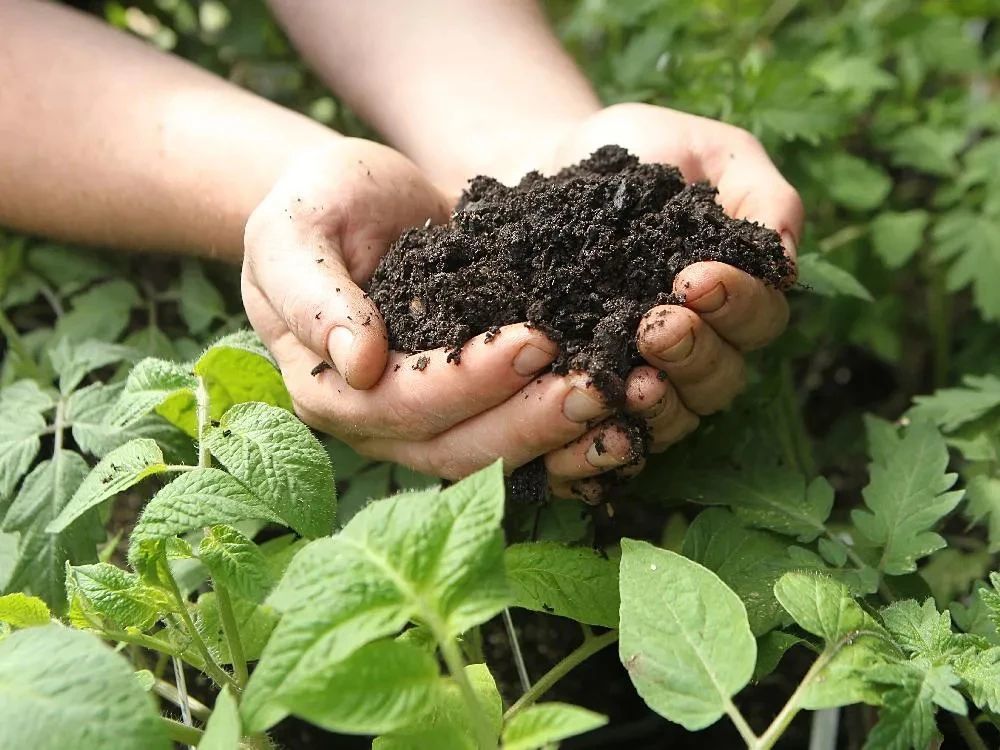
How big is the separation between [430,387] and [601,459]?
7.0 inches

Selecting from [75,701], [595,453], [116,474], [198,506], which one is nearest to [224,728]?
[75,701]

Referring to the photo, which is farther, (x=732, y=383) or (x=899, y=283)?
(x=899, y=283)

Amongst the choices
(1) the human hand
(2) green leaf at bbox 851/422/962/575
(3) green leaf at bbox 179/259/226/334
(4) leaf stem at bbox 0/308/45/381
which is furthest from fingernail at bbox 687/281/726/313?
(4) leaf stem at bbox 0/308/45/381

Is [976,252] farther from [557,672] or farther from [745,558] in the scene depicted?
[557,672]

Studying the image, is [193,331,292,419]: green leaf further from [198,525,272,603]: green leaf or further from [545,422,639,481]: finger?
[545,422,639,481]: finger

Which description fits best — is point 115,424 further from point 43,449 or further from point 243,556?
point 43,449

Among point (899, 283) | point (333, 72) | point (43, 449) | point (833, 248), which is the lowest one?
point (899, 283)

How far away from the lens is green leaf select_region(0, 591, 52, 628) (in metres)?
0.74

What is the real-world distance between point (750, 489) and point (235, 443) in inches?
21.4

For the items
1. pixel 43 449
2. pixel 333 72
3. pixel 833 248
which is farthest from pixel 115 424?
pixel 833 248

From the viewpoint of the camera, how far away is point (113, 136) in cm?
132

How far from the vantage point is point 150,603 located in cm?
76

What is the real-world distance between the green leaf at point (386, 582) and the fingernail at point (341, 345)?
264mm

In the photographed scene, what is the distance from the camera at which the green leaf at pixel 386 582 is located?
565mm
